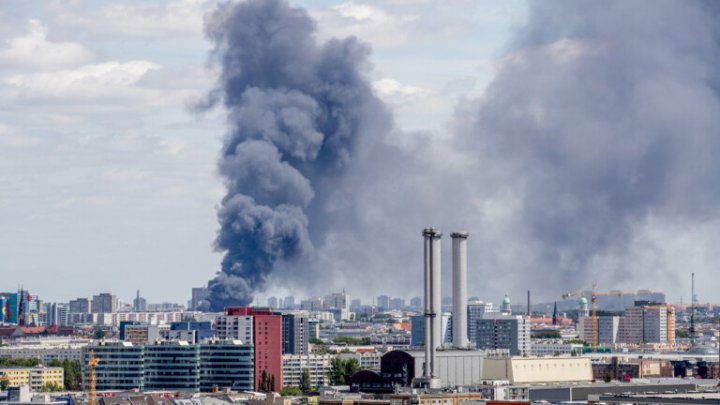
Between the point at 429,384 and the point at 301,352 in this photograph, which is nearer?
the point at 429,384

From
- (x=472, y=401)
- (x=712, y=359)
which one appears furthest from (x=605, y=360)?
(x=472, y=401)

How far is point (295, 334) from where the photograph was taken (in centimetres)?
11050

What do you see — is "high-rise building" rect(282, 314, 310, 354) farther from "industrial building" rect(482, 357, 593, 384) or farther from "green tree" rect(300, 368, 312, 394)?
"industrial building" rect(482, 357, 593, 384)

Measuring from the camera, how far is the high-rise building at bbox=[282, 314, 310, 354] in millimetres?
108625

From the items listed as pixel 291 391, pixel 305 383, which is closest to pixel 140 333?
pixel 305 383

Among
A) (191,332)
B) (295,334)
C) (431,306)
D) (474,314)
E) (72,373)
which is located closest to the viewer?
(431,306)

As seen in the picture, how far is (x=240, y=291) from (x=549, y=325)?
66669 millimetres

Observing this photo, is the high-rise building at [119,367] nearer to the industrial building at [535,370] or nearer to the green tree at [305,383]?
the green tree at [305,383]

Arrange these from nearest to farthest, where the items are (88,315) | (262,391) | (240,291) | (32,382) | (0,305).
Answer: (262,391)
(32,382)
(240,291)
(0,305)
(88,315)

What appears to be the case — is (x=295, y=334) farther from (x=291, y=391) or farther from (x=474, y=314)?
(x=474, y=314)

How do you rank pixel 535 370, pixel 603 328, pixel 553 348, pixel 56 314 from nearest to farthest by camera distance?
pixel 535 370
pixel 553 348
pixel 603 328
pixel 56 314

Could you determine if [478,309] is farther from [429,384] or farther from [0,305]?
[429,384]

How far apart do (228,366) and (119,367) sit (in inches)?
182

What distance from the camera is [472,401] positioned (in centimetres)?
5878
